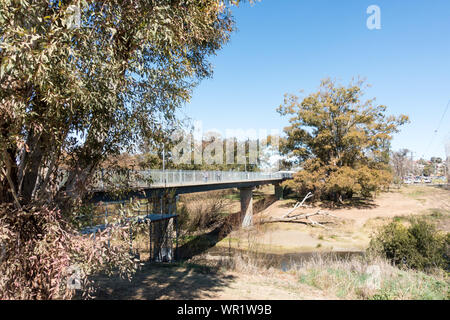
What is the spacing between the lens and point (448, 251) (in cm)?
1313

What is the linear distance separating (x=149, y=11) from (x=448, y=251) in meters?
15.2

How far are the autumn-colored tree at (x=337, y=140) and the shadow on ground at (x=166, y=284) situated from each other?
1015 inches

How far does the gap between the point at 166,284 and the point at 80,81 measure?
668cm

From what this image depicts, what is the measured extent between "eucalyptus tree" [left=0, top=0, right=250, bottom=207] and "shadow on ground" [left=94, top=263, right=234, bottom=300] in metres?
3.65

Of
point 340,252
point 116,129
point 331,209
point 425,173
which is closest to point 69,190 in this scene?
point 116,129

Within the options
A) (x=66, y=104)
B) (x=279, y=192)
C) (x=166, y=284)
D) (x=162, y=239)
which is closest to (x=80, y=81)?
(x=66, y=104)

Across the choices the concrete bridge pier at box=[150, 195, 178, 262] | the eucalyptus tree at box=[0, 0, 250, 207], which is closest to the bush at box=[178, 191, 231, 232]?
the concrete bridge pier at box=[150, 195, 178, 262]

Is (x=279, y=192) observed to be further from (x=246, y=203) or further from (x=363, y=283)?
(x=363, y=283)

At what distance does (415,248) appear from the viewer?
13.3 m

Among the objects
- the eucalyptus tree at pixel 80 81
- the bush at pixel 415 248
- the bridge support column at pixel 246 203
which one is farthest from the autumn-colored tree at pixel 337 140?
the eucalyptus tree at pixel 80 81

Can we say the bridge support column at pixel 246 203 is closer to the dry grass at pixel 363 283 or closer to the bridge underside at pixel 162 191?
the bridge underside at pixel 162 191

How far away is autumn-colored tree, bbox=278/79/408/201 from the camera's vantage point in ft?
111

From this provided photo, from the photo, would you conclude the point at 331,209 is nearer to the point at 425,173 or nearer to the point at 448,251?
the point at 448,251
